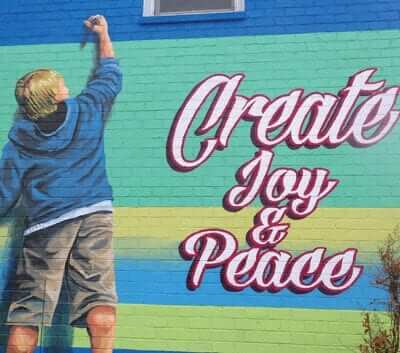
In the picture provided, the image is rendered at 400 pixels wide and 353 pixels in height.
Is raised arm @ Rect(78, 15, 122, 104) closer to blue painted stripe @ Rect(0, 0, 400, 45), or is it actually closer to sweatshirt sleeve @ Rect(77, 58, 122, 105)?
sweatshirt sleeve @ Rect(77, 58, 122, 105)

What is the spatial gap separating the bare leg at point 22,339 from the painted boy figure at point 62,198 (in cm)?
1

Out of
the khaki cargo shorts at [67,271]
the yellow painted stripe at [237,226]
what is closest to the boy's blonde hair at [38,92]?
the khaki cargo shorts at [67,271]

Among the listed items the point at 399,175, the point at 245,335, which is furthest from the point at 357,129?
the point at 245,335

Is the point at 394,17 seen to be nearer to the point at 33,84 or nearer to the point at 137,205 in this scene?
the point at 137,205

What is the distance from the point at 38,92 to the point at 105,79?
84 centimetres

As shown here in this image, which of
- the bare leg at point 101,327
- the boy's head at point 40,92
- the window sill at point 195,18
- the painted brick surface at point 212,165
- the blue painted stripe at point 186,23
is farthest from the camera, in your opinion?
the boy's head at point 40,92

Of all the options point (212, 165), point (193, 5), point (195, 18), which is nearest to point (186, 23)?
point (195, 18)

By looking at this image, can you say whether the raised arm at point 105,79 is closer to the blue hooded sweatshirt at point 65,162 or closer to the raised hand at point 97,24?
the blue hooded sweatshirt at point 65,162

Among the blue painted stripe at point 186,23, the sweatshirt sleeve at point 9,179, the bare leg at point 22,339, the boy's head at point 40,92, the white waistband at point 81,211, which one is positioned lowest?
the bare leg at point 22,339

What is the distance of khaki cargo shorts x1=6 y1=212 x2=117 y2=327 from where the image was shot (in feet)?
19.8

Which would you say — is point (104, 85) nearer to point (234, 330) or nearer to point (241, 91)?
point (241, 91)

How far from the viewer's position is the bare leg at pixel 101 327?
234 inches

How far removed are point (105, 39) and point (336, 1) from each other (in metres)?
2.71

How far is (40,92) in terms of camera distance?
21.6 ft
